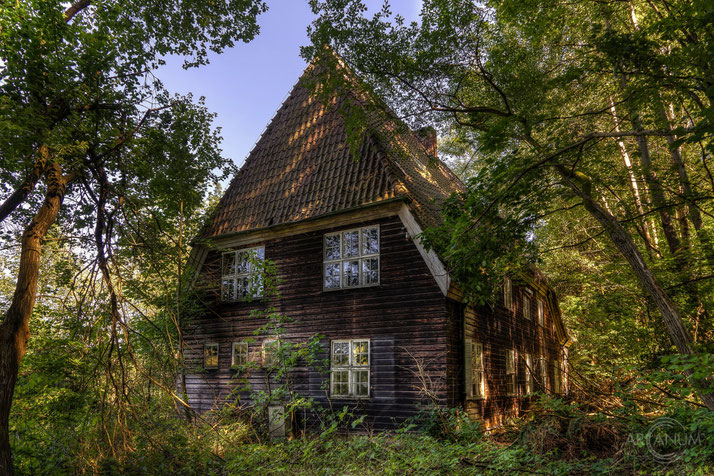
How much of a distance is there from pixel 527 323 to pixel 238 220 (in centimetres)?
1200

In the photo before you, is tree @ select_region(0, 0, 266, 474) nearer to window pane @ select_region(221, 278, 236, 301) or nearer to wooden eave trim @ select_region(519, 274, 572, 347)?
window pane @ select_region(221, 278, 236, 301)

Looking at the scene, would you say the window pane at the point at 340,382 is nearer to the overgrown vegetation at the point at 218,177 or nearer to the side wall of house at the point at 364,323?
the side wall of house at the point at 364,323

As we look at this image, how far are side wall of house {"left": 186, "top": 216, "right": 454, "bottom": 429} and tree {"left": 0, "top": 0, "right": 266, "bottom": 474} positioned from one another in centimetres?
417

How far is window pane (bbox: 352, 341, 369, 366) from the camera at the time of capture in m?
11.2

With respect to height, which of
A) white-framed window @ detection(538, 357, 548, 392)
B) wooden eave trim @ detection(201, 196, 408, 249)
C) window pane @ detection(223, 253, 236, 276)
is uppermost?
wooden eave trim @ detection(201, 196, 408, 249)

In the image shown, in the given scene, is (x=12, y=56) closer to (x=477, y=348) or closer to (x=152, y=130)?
(x=152, y=130)

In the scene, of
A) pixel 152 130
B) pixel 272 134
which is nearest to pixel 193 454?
pixel 152 130

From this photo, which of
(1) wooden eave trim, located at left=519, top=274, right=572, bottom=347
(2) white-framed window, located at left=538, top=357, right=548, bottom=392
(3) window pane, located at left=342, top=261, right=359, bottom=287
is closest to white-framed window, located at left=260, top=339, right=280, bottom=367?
(3) window pane, located at left=342, top=261, right=359, bottom=287

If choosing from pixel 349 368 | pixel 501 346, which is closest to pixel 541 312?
pixel 501 346

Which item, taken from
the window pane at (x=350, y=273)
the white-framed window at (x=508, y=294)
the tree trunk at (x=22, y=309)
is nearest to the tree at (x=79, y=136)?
the tree trunk at (x=22, y=309)

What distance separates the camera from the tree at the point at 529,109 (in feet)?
24.4

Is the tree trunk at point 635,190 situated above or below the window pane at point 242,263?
above

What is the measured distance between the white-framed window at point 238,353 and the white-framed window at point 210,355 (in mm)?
715

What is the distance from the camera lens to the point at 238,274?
14.1 m
